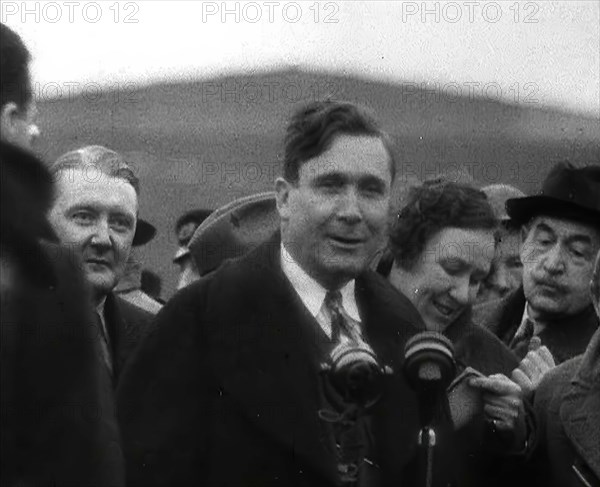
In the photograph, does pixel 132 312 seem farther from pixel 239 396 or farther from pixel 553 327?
pixel 553 327

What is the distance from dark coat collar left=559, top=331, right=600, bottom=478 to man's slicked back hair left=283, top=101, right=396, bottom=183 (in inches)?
32.1

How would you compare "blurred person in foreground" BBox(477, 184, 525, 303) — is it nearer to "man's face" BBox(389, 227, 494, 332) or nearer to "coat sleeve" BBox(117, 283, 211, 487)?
"man's face" BBox(389, 227, 494, 332)

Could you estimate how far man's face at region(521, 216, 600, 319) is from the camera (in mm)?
4496

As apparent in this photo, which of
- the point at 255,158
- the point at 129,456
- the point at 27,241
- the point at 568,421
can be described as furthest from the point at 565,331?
the point at 27,241

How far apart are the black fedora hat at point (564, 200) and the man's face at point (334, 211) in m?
0.59

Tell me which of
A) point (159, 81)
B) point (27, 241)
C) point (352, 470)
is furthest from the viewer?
point (159, 81)

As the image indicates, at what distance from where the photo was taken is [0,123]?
12.5ft

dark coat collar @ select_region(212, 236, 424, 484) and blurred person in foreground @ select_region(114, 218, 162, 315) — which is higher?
blurred person in foreground @ select_region(114, 218, 162, 315)

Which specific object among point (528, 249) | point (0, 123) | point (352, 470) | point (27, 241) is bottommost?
point (352, 470)

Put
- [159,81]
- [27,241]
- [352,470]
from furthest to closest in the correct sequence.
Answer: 1. [159,81]
2. [352,470]
3. [27,241]

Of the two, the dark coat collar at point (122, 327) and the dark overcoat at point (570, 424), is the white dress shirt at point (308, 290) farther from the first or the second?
the dark overcoat at point (570, 424)

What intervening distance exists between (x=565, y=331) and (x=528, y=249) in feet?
0.95

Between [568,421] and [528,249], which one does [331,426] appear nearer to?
[568,421]

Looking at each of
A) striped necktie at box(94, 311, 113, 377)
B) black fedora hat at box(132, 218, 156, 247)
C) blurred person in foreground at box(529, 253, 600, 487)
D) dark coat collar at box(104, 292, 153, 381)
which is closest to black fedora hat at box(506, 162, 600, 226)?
blurred person in foreground at box(529, 253, 600, 487)
